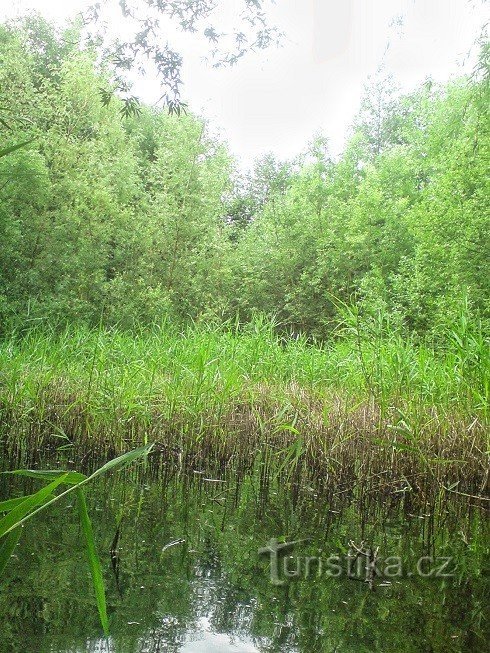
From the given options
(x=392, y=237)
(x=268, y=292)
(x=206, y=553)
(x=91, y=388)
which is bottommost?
(x=206, y=553)

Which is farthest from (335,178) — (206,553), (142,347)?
(206,553)

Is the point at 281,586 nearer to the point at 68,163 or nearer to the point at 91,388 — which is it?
the point at 91,388

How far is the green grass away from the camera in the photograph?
3779 mm

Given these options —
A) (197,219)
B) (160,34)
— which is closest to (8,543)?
(160,34)

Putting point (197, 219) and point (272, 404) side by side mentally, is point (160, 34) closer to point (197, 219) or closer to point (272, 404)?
point (272, 404)

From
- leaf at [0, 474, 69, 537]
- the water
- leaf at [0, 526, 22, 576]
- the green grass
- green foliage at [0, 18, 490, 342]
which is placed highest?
green foliage at [0, 18, 490, 342]

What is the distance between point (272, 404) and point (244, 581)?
8.14ft

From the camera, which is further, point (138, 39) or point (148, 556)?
point (138, 39)

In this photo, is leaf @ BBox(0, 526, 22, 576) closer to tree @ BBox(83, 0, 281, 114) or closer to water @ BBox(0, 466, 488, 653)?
water @ BBox(0, 466, 488, 653)

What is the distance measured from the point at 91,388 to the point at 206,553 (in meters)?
2.41

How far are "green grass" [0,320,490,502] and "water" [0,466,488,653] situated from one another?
0.50m

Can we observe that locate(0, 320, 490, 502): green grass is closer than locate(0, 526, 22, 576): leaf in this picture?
No

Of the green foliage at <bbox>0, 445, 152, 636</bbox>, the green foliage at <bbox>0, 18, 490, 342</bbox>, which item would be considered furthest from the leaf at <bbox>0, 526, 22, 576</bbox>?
the green foliage at <bbox>0, 18, 490, 342</bbox>

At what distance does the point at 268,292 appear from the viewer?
20.8m
